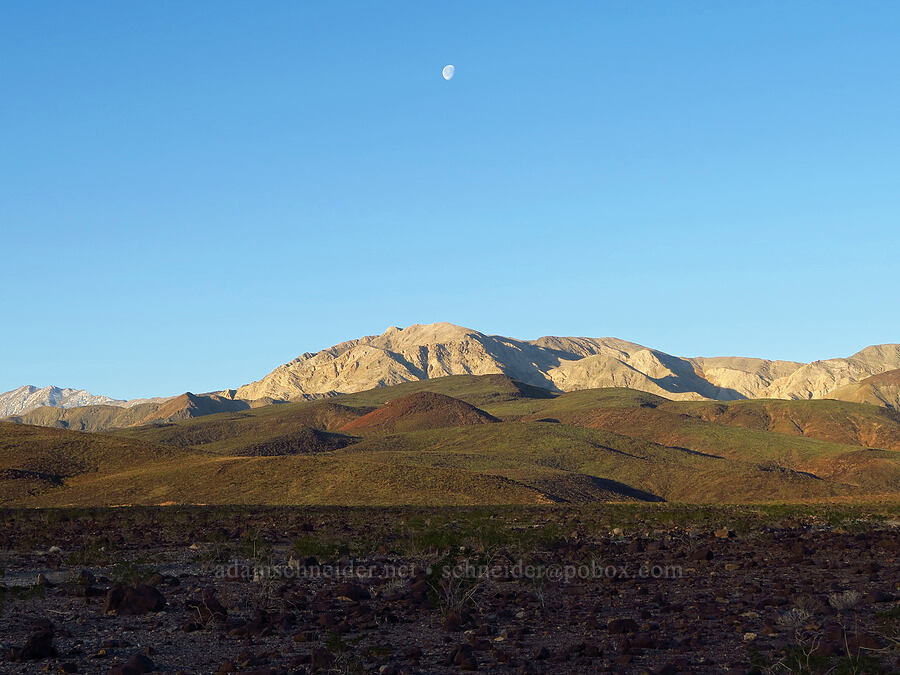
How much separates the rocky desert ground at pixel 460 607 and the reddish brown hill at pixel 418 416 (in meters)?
138

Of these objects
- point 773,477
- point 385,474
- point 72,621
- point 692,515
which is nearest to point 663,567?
point 72,621

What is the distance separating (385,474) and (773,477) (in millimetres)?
46488

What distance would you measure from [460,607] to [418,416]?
16107cm

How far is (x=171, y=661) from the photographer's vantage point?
42.8 ft

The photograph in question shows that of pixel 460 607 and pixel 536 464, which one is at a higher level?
pixel 460 607

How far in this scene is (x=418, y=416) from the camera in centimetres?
17738

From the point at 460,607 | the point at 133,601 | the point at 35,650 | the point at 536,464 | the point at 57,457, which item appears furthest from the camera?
the point at 536,464

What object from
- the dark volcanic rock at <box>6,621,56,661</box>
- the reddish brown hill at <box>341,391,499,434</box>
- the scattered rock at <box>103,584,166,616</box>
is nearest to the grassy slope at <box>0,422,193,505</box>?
the reddish brown hill at <box>341,391,499,434</box>

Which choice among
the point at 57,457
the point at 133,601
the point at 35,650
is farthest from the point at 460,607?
the point at 57,457

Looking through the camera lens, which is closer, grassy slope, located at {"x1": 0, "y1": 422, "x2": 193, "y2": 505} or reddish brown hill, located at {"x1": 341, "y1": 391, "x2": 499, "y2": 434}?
grassy slope, located at {"x1": 0, "y1": 422, "x2": 193, "y2": 505}

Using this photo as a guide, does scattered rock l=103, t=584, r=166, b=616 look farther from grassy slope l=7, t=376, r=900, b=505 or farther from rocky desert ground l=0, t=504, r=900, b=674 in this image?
grassy slope l=7, t=376, r=900, b=505

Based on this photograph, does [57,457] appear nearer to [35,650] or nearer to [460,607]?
[460,607]

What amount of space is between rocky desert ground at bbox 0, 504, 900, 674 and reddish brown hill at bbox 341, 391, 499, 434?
138 meters

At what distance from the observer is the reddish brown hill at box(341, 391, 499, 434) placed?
172375 millimetres
